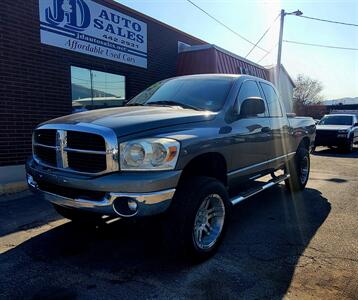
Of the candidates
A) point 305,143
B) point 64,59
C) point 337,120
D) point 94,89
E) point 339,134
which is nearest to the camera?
point 305,143

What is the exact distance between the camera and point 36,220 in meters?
5.12

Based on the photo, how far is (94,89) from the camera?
9086mm

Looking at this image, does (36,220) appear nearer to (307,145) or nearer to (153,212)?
(153,212)

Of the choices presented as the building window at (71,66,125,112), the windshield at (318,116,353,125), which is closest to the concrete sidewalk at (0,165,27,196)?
the building window at (71,66,125,112)

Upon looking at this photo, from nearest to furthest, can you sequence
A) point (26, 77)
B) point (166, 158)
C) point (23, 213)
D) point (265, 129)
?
point (166, 158) < point (265, 129) < point (23, 213) < point (26, 77)

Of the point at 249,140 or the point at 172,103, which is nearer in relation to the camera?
the point at 172,103

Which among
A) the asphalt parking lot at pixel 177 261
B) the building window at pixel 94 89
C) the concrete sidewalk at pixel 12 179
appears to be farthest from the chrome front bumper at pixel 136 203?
the building window at pixel 94 89

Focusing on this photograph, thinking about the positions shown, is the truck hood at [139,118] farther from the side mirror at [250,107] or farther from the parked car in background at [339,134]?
the parked car in background at [339,134]

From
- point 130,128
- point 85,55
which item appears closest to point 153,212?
point 130,128

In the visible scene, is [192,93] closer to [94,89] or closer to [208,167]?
[208,167]

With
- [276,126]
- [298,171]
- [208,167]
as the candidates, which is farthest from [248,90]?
[298,171]

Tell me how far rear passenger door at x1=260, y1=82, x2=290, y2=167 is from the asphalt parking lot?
92cm

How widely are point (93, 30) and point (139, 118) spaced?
599 cm

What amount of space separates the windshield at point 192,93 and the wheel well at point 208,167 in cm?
62
